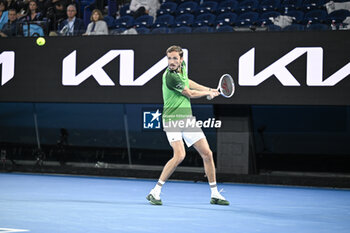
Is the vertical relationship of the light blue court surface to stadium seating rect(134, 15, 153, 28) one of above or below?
below

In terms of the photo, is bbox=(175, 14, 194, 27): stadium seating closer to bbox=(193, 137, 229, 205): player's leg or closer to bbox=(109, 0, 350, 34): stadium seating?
bbox=(109, 0, 350, 34): stadium seating

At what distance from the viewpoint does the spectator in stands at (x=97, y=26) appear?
13.7 m

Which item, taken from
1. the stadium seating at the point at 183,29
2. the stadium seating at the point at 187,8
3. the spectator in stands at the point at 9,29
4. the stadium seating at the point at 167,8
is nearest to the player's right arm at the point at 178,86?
the stadium seating at the point at 183,29

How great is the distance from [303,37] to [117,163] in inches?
235

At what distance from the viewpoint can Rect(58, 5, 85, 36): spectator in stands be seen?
14.0m

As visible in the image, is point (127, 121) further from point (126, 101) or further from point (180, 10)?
point (180, 10)

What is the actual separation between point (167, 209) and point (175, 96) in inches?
64.2

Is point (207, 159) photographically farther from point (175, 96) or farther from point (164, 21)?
point (164, 21)

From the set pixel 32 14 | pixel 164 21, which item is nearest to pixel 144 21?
pixel 164 21

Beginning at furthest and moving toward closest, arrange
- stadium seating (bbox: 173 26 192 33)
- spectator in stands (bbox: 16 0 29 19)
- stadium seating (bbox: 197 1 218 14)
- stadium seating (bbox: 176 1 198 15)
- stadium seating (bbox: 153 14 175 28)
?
1. spectator in stands (bbox: 16 0 29 19)
2. stadium seating (bbox: 176 1 198 15)
3. stadium seating (bbox: 197 1 218 14)
4. stadium seating (bbox: 153 14 175 28)
5. stadium seating (bbox: 173 26 192 33)

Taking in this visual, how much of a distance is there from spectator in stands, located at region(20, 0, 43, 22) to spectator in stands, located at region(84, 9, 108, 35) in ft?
5.46

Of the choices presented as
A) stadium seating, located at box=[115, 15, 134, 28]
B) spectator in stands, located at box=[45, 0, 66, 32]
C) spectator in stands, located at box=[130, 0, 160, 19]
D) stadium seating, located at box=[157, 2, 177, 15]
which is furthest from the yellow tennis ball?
stadium seating, located at box=[157, 2, 177, 15]

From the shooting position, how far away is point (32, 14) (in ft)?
49.6

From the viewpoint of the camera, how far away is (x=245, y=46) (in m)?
12.7
